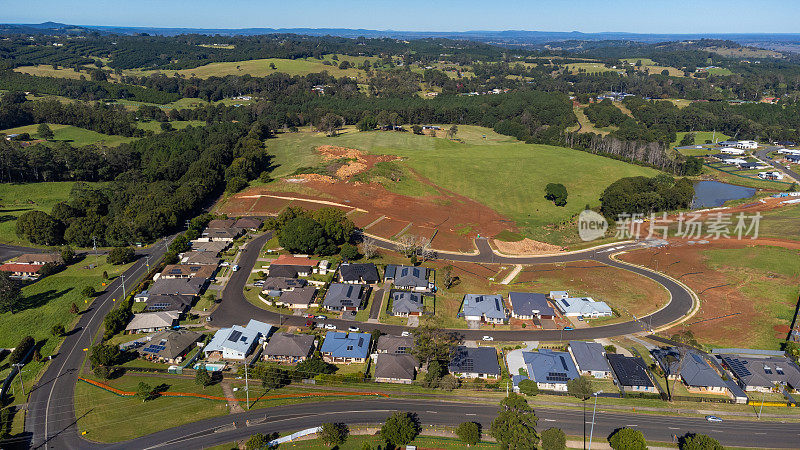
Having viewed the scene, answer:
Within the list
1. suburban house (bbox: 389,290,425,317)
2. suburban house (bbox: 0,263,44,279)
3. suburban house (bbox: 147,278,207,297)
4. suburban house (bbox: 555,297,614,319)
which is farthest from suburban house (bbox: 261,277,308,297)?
suburban house (bbox: 555,297,614,319)

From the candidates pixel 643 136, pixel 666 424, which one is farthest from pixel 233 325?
pixel 643 136

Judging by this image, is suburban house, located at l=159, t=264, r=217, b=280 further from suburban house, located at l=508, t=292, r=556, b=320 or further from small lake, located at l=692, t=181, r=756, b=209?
small lake, located at l=692, t=181, r=756, b=209

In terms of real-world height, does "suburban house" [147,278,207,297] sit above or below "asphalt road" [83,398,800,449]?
above

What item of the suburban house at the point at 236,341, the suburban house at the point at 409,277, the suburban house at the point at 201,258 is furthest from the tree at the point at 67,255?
the suburban house at the point at 409,277

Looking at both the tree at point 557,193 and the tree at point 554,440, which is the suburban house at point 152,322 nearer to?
the tree at point 554,440

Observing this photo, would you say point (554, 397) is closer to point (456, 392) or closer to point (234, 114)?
point (456, 392)
